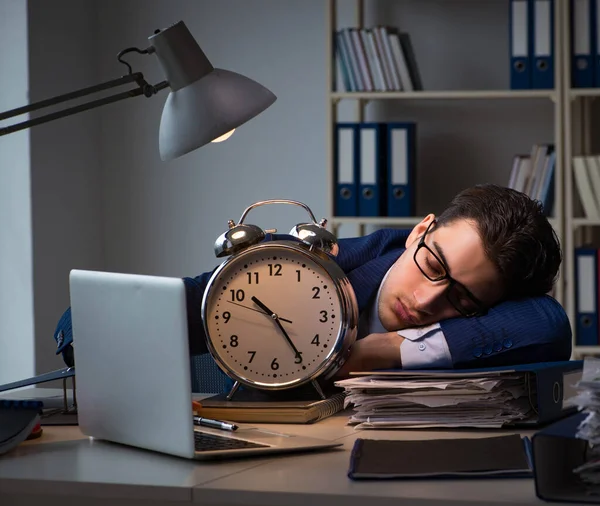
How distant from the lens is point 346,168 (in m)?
3.59

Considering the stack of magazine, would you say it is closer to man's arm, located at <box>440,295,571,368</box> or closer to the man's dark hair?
man's arm, located at <box>440,295,571,368</box>

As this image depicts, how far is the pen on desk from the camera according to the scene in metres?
1.34

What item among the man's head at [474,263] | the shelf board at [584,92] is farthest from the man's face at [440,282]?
the shelf board at [584,92]

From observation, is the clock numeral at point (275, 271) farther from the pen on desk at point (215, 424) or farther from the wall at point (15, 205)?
the wall at point (15, 205)

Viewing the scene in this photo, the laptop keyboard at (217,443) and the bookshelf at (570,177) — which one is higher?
the bookshelf at (570,177)

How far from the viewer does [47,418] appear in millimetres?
1503

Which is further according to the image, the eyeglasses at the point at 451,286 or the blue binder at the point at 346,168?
the blue binder at the point at 346,168

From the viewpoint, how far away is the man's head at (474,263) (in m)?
→ 1.58

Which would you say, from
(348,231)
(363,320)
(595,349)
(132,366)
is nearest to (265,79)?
(348,231)

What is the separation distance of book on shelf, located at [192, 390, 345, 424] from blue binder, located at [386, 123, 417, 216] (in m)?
2.12

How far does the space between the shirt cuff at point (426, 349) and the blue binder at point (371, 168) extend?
2041 millimetres

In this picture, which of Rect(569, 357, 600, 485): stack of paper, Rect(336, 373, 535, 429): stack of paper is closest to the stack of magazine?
Rect(336, 373, 535, 429): stack of paper

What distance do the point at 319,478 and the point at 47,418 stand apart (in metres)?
0.59

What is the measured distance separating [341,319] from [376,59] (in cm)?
224
